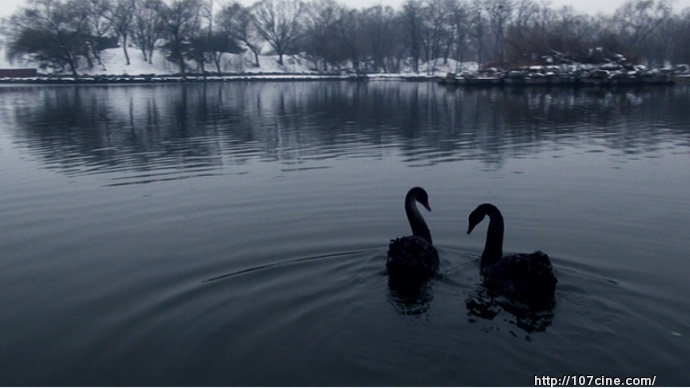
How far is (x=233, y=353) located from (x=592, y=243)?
4.91m

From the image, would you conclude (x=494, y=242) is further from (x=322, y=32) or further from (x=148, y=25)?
(x=322, y=32)

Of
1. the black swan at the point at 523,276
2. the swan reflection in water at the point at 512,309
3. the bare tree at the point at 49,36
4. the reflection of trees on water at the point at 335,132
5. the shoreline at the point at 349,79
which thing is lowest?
the swan reflection in water at the point at 512,309

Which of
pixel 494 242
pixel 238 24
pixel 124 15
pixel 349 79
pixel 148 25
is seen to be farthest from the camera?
pixel 238 24

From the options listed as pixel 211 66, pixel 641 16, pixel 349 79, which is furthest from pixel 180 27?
pixel 641 16

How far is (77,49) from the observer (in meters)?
84.9

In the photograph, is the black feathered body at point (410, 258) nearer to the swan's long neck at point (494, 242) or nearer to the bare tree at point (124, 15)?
the swan's long neck at point (494, 242)

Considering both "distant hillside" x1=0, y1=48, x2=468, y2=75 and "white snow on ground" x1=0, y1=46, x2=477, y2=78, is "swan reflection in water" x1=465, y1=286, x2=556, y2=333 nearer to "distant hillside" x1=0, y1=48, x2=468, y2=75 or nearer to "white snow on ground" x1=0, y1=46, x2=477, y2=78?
"white snow on ground" x1=0, y1=46, x2=477, y2=78

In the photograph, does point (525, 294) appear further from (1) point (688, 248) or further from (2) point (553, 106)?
(2) point (553, 106)

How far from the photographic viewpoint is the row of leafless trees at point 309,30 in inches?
3342

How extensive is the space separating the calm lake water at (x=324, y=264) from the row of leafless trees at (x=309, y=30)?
6866 centimetres

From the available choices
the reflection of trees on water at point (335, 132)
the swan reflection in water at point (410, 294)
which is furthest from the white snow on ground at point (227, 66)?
the swan reflection in water at point (410, 294)

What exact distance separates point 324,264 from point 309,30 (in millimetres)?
107853

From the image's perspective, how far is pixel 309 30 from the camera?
4341 inches

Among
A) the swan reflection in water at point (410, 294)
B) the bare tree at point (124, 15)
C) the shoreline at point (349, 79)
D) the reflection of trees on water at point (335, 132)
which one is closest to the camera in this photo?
the swan reflection in water at point (410, 294)
